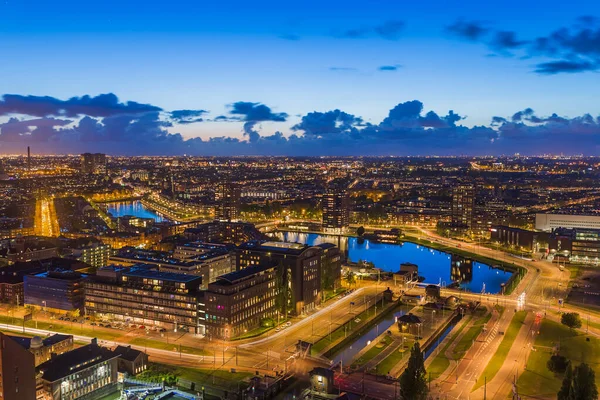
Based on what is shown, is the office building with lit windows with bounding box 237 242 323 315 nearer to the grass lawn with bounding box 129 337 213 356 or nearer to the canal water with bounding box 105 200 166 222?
the grass lawn with bounding box 129 337 213 356

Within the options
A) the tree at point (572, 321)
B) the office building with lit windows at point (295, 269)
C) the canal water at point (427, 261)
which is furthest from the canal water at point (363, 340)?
the canal water at point (427, 261)

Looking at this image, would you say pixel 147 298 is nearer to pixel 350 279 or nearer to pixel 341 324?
pixel 341 324

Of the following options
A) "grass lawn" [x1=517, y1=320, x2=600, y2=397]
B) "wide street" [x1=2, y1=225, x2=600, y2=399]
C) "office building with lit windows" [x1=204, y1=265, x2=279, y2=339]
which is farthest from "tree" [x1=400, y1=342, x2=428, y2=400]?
"office building with lit windows" [x1=204, y1=265, x2=279, y2=339]

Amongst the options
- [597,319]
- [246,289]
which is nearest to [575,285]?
[597,319]

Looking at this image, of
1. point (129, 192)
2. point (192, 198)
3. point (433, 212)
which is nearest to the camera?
point (433, 212)

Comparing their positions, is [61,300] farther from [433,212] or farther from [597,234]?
[433,212]

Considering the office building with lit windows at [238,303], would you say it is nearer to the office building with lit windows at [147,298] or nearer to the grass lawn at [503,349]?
the office building with lit windows at [147,298]
